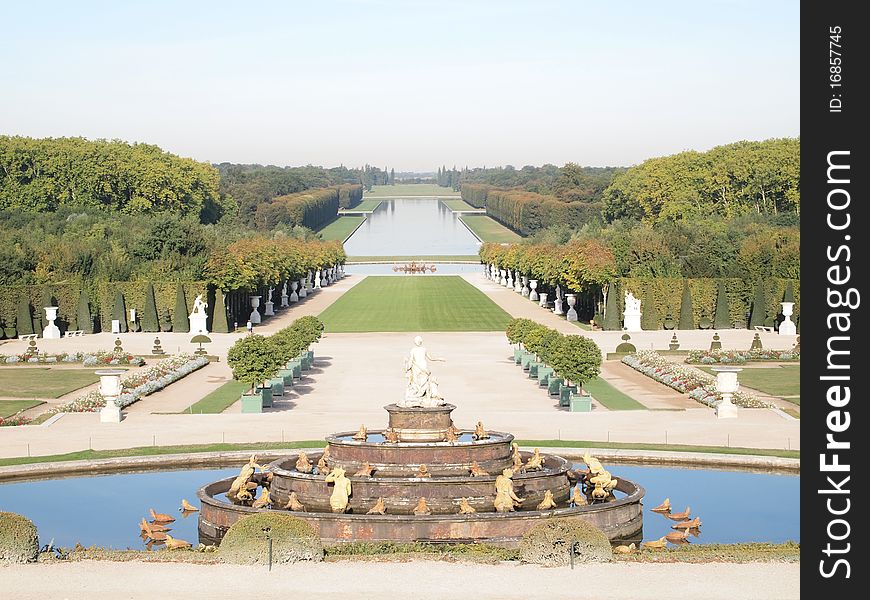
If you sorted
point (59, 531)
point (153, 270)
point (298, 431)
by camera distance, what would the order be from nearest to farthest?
point (59, 531) → point (298, 431) → point (153, 270)

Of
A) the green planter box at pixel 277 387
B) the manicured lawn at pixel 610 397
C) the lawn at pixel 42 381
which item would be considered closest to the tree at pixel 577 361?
the manicured lawn at pixel 610 397

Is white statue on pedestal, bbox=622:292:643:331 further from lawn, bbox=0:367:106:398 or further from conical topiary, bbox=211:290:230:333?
lawn, bbox=0:367:106:398

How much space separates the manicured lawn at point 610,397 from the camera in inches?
1832

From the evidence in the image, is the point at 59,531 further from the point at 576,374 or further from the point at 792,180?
the point at 792,180

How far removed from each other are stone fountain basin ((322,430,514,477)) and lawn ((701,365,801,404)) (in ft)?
62.6

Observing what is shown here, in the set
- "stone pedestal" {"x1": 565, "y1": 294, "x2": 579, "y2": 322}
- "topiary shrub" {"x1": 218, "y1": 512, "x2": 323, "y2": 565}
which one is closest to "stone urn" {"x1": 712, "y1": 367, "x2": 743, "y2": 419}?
"topiary shrub" {"x1": 218, "y1": 512, "x2": 323, "y2": 565}

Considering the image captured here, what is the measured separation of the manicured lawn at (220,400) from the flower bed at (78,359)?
28.8 feet

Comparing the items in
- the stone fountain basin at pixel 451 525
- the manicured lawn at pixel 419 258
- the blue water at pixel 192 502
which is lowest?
the manicured lawn at pixel 419 258

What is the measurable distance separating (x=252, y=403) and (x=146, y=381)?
8174 mm

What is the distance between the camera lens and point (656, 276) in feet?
265

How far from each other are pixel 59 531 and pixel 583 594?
11.6 metres

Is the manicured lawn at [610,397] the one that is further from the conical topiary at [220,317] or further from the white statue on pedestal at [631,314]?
the conical topiary at [220,317]

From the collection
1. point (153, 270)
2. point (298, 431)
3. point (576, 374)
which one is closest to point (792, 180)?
point (153, 270)

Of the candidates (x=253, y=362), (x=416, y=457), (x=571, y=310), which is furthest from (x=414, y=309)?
(x=416, y=457)
